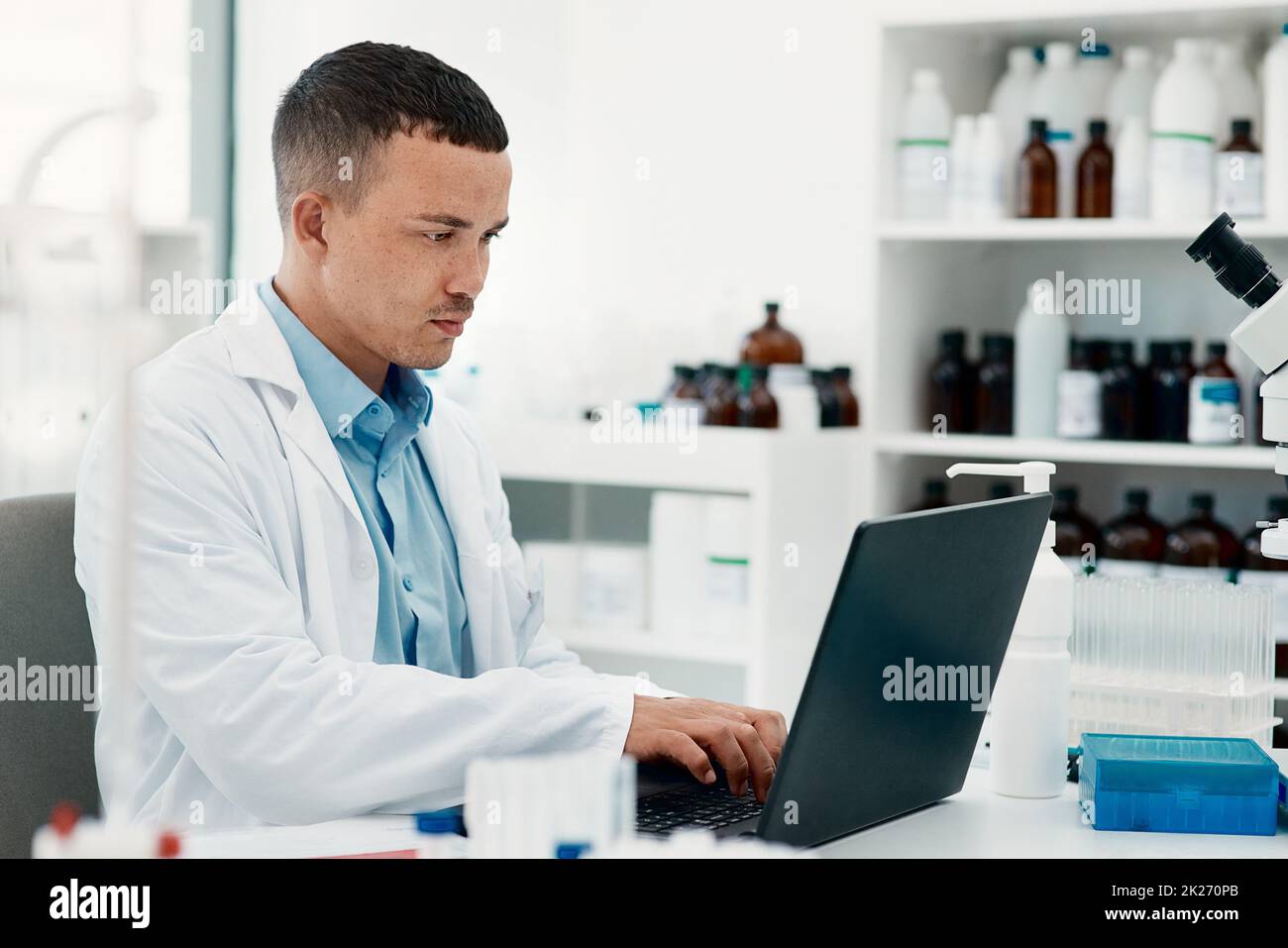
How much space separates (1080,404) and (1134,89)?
0.53 meters

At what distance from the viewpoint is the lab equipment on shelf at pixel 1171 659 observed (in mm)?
1295

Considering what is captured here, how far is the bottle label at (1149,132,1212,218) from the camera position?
2.27 m

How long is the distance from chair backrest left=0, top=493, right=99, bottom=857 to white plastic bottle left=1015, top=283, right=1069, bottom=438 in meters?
1.58

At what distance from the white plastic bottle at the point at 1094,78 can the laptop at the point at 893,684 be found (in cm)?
153

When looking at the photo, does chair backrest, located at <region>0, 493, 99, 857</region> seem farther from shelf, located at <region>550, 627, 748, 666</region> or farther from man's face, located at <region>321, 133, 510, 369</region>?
shelf, located at <region>550, 627, 748, 666</region>

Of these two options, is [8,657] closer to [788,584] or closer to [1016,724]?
[1016,724]

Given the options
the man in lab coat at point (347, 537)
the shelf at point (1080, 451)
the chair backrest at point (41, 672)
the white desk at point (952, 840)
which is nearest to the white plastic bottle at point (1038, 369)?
the shelf at point (1080, 451)

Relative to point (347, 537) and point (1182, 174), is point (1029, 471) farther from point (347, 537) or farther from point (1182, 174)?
point (1182, 174)

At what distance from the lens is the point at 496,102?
3111mm

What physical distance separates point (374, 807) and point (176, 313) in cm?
208

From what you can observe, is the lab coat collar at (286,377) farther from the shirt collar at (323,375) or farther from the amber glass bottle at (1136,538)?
the amber glass bottle at (1136,538)

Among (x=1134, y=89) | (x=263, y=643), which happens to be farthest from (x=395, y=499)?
(x=1134, y=89)

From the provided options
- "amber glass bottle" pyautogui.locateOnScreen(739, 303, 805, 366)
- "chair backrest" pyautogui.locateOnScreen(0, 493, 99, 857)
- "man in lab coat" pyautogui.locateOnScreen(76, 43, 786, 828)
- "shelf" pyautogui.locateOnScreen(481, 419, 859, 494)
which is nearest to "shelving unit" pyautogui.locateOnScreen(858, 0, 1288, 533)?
"shelf" pyautogui.locateOnScreen(481, 419, 859, 494)
